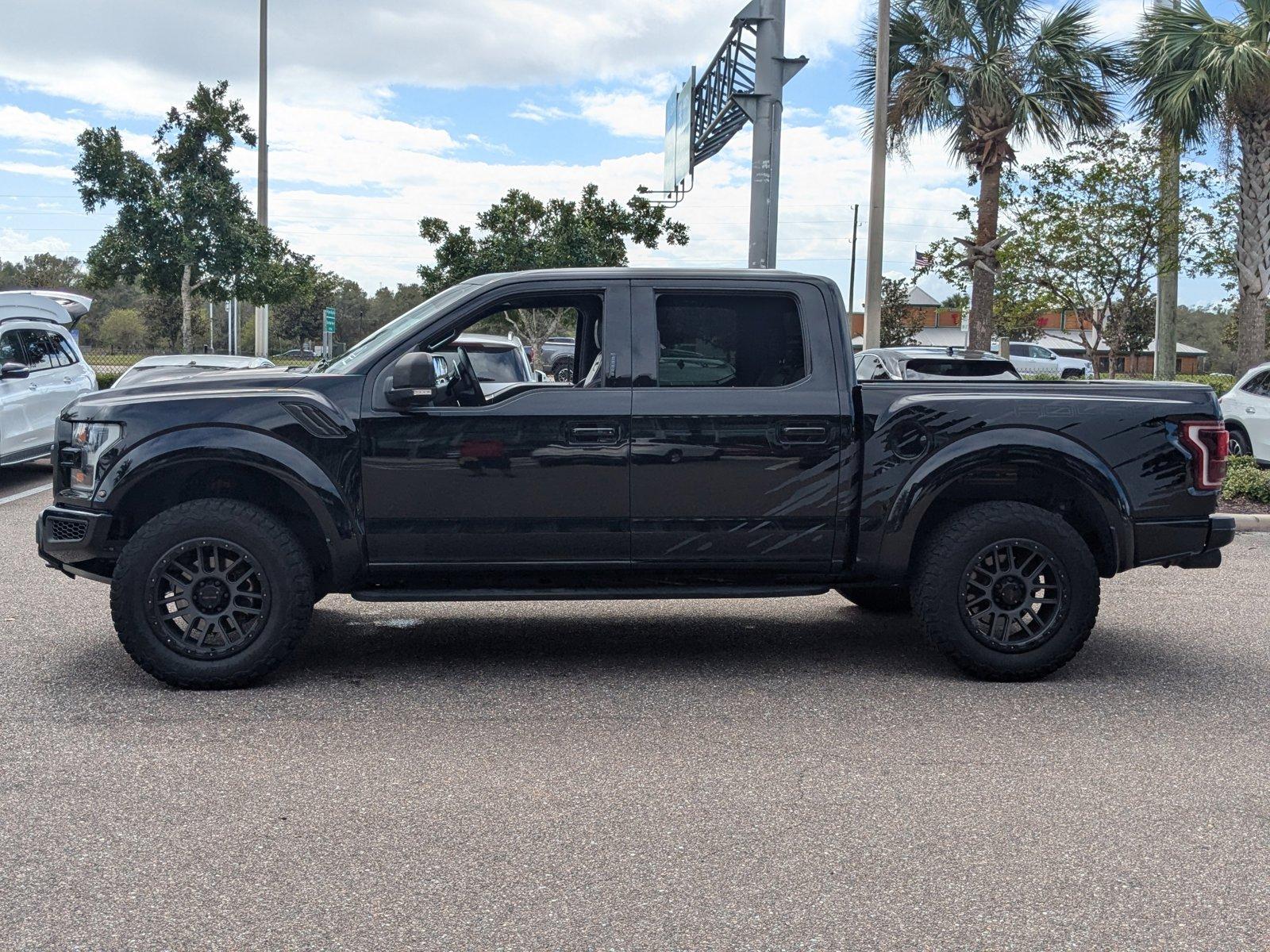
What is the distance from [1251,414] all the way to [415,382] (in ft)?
39.0

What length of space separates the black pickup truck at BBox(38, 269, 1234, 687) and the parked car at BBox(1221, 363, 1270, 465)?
9086mm

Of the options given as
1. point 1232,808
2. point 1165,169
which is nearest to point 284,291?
point 1165,169

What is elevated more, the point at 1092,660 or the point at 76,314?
the point at 76,314

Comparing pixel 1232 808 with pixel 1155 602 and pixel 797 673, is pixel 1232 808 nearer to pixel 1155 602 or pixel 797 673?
pixel 797 673

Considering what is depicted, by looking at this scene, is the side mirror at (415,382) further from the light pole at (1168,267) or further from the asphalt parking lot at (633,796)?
the light pole at (1168,267)

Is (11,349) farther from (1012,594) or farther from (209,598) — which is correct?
(1012,594)

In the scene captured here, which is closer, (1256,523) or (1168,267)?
(1256,523)

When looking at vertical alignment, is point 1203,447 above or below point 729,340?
below

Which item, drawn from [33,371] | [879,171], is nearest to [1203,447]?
[33,371]

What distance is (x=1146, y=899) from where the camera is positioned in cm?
363

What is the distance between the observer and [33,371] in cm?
1362

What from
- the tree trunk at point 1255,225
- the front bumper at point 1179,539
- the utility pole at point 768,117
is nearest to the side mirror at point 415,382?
the front bumper at point 1179,539

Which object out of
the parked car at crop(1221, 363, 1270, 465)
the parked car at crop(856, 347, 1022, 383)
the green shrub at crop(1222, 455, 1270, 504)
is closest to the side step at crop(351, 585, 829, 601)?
the green shrub at crop(1222, 455, 1270, 504)

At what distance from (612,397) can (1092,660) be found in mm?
2901
